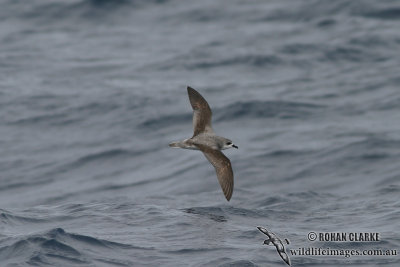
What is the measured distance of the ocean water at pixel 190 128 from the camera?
11273 mm

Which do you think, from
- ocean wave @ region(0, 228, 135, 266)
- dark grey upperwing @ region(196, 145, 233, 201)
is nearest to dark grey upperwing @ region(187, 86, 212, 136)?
dark grey upperwing @ region(196, 145, 233, 201)

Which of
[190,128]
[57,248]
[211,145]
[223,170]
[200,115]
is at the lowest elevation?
[190,128]

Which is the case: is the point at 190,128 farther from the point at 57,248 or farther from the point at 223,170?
the point at 57,248

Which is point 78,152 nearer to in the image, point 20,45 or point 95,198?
point 95,198

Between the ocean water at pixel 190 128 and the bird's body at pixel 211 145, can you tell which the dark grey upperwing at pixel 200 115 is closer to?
the bird's body at pixel 211 145

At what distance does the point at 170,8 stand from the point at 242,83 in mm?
7445

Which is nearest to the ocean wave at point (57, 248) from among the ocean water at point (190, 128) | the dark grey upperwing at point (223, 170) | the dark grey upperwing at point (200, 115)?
the ocean water at point (190, 128)

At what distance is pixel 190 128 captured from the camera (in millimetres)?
19234

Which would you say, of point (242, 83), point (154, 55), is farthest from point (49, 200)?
point (154, 55)

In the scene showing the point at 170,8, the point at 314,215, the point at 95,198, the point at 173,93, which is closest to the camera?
the point at 314,215

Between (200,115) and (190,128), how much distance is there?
6.55 m

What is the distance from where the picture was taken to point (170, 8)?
93.6 ft

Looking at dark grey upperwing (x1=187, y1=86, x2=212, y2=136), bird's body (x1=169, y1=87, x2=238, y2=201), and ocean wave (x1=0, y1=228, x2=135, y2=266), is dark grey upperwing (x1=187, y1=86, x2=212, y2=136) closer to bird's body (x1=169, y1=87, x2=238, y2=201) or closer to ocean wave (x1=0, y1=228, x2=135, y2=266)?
bird's body (x1=169, y1=87, x2=238, y2=201)

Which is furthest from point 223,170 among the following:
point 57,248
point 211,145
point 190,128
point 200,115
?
point 190,128
